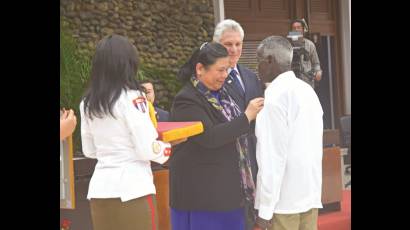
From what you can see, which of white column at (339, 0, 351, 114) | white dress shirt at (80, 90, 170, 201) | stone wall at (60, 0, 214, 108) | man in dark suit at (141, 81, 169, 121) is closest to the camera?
white dress shirt at (80, 90, 170, 201)

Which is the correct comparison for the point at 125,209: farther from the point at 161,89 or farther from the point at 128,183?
the point at 161,89

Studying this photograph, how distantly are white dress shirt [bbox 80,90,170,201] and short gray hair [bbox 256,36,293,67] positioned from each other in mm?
739

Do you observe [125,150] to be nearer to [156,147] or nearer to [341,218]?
[156,147]

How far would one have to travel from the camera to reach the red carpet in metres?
4.95

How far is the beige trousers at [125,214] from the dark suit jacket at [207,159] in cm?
42

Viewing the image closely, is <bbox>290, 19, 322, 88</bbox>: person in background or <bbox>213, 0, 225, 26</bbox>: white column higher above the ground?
<bbox>213, 0, 225, 26</bbox>: white column

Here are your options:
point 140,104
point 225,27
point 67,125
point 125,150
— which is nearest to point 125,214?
point 125,150

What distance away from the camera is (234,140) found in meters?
3.67

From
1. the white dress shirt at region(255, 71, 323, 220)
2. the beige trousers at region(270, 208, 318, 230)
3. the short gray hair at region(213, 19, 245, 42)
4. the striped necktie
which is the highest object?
the short gray hair at region(213, 19, 245, 42)

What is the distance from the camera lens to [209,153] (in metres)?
3.62

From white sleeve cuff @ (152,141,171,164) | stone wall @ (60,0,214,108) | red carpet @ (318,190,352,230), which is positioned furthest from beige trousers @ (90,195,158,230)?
red carpet @ (318,190,352,230)

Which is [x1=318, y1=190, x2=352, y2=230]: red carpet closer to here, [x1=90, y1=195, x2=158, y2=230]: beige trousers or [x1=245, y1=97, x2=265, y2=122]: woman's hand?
[x1=245, y1=97, x2=265, y2=122]: woman's hand

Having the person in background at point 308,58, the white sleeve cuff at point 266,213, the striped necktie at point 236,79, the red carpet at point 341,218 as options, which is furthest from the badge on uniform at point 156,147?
the red carpet at point 341,218
